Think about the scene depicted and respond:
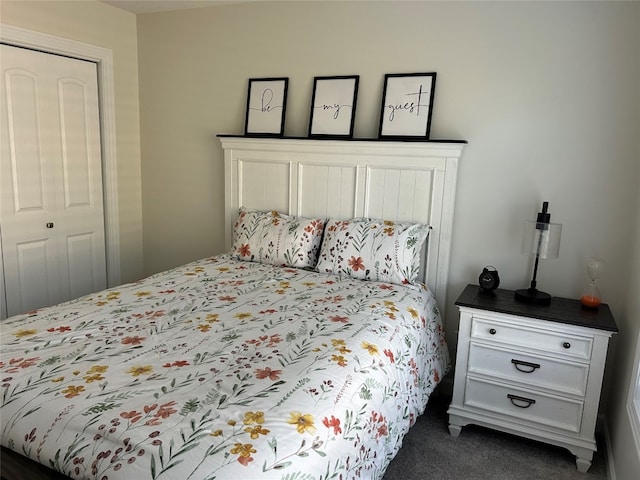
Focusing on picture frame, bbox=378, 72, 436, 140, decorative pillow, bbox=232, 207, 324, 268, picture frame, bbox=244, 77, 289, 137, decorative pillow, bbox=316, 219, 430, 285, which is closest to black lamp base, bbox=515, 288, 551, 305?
decorative pillow, bbox=316, 219, 430, 285

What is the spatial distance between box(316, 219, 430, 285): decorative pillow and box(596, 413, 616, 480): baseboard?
1.18 m

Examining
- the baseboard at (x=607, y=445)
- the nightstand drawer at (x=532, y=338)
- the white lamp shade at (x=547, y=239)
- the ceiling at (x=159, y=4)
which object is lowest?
the baseboard at (x=607, y=445)

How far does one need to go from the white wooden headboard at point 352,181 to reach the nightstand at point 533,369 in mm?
470

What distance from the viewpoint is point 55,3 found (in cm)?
297

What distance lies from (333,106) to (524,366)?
1.80 m

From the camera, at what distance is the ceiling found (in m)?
3.19

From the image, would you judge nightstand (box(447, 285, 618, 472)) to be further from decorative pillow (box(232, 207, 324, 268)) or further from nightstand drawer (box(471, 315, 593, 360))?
decorative pillow (box(232, 207, 324, 268))

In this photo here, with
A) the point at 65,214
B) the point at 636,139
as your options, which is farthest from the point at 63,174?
the point at 636,139

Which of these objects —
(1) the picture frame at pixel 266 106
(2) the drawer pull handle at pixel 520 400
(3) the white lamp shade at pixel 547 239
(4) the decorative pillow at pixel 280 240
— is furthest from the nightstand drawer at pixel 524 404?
(1) the picture frame at pixel 266 106

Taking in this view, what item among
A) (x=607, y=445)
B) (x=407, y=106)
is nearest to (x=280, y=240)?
(x=407, y=106)

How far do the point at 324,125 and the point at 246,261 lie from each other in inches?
38.0

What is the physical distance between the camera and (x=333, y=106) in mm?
2939

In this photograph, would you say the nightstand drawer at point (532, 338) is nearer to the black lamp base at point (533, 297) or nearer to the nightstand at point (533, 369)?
the nightstand at point (533, 369)

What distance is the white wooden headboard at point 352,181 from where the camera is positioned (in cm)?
269
